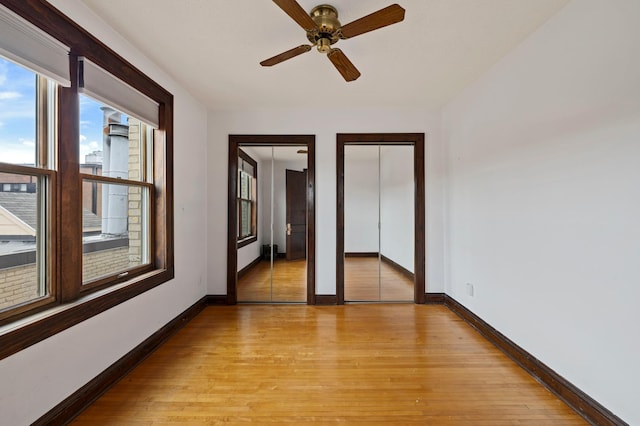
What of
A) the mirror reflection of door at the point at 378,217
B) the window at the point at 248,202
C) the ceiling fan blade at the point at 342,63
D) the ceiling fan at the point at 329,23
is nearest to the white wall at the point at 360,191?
the mirror reflection of door at the point at 378,217

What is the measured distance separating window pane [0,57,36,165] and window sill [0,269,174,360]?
A: 89 cm

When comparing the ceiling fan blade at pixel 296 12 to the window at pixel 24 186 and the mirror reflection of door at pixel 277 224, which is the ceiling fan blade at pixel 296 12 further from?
the mirror reflection of door at pixel 277 224

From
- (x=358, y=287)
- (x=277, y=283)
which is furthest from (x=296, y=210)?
(x=358, y=287)

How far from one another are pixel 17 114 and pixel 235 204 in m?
2.41

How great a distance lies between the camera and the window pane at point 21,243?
1.53m

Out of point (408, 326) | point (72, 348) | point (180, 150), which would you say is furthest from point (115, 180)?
point (408, 326)

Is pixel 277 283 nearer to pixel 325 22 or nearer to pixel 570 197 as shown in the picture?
pixel 325 22

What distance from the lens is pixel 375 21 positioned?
1727 mm

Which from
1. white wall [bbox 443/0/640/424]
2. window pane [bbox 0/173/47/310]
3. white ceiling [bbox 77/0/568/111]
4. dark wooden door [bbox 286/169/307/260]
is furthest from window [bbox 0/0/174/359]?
white wall [bbox 443/0/640/424]

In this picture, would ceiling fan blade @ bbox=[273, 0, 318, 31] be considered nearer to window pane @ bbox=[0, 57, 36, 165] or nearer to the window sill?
window pane @ bbox=[0, 57, 36, 165]

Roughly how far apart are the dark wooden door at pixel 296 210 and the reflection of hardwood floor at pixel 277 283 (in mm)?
249

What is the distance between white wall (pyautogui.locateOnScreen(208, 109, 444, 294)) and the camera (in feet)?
12.7

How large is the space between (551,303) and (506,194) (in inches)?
39.0

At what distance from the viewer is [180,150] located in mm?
3193
